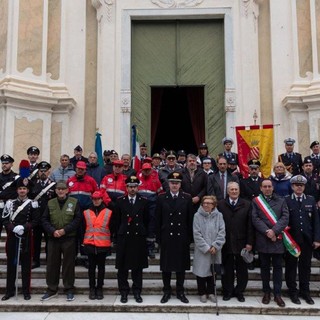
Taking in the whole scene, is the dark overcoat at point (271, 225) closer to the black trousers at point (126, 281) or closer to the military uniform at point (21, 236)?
the black trousers at point (126, 281)

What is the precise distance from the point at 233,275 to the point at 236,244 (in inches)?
18.7

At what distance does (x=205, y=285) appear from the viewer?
6828 mm

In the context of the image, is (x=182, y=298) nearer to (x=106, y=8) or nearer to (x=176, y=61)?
(x=176, y=61)

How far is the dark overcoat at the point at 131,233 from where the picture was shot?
6.77m

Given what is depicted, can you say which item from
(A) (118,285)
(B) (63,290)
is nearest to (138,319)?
(A) (118,285)

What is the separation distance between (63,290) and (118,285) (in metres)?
0.90

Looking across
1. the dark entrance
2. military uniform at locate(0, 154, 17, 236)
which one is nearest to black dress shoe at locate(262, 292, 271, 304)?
military uniform at locate(0, 154, 17, 236)

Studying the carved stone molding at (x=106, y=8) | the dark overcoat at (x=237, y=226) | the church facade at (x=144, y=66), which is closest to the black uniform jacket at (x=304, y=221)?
the dark overcoat at (x=237, y=226)

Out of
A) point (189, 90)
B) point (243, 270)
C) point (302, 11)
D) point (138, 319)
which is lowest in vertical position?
point (138, 319)

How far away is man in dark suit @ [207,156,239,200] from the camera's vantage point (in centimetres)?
774

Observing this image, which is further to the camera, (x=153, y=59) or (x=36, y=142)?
(x=153, y=59)

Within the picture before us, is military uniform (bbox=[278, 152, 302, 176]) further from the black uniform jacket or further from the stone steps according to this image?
the stone steps

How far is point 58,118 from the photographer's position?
11.8 metres

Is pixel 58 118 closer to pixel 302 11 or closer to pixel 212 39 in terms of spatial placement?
pixel 212 39
